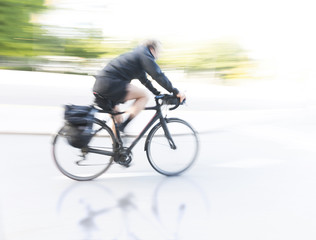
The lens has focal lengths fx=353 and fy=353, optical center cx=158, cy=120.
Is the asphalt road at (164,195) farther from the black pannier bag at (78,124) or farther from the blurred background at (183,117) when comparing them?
the black pannier bag at (78,124)

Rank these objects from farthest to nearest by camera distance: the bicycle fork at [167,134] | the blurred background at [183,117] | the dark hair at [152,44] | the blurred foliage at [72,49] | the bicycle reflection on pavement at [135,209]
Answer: the blurred foliage at [72,49], the bicycle fork at [167,134], the dark hair at [152,44], the blurred background at [183,117], the bicycle reflection on pavement at [135,209]

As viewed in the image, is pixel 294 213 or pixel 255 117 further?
pixel 255 117

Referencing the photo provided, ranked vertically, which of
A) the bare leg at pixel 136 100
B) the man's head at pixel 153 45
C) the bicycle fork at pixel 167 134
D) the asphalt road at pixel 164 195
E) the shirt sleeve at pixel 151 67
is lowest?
the asphalt road at pixel 164 195

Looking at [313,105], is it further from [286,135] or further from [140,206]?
[140,206]

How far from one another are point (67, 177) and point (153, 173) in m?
1.03

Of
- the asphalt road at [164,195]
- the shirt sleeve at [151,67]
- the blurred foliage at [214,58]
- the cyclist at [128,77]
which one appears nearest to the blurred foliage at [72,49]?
the blurred foliage at [214,58]

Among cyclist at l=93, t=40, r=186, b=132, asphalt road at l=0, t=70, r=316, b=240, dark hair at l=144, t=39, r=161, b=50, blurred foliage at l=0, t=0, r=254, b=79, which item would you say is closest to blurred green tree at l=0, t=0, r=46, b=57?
blurred foliage at l=0, t=0, r=254, b=79

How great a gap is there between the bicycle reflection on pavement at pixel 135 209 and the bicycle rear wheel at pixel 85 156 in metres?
0.17

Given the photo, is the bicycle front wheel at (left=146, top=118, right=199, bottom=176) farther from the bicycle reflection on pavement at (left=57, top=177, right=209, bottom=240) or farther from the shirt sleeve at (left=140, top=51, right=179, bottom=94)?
the shirt sleeve at (left=140, top=51, right=179, bottom=94)

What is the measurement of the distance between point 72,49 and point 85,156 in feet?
12.0

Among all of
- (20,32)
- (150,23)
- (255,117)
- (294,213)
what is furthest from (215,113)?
(20,32)

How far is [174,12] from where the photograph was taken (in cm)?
780

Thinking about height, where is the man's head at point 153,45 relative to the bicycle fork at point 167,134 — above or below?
above

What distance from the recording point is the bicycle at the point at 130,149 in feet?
12.8
